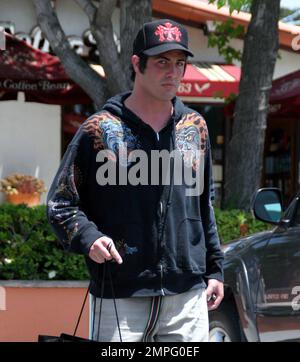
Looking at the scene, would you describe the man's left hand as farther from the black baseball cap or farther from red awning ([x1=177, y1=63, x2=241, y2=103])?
red awning ([x1=177, y1=63, x2=241, y2=103])

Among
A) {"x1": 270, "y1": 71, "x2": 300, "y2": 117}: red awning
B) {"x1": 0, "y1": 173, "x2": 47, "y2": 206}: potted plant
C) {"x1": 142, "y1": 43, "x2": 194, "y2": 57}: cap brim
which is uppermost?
{"x1": 270, "y1": 71, "x2": 300, "y2": 117}: red awning

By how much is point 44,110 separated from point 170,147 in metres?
9.27

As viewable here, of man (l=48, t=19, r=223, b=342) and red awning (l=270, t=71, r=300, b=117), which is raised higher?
red awning (l=270, t=71, r=300, b=117)

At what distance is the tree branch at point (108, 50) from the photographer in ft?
24.5

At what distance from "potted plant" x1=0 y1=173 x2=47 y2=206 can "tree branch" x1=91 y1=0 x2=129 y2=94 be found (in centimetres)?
403

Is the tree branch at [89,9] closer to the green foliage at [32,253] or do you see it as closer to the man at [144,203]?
the green foliage at [32,253]

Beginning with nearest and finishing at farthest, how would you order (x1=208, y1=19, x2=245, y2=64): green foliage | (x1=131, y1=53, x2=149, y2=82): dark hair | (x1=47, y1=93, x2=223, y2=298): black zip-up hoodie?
(x1=47, y1=93, x2=223, y2=298): black zip-up hoodie < (x1=131, y1=53, x2=149, y2=82): dark hair < (x1=208, y1=19, x2=245, y2=64): green foliage

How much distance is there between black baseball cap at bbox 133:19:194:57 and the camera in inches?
133

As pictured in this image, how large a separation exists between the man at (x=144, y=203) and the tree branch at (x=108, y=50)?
402 cm

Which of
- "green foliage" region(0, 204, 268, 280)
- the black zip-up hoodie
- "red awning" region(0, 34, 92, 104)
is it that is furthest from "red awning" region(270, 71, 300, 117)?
the black zip-up hoodie

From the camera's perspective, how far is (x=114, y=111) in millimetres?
3461

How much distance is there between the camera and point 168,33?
134 inches
